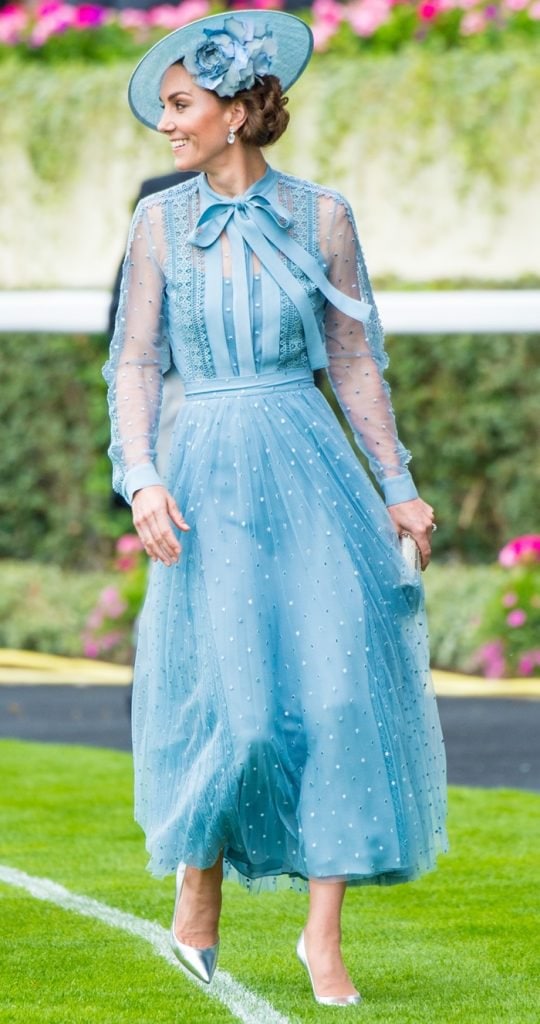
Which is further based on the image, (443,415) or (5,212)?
(5,212)

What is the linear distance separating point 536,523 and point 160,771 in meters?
6.29

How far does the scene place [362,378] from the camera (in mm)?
4520

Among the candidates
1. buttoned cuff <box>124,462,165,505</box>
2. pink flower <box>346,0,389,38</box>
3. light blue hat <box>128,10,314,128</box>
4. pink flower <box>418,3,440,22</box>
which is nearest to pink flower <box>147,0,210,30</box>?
pink flower <box>346,0,389,38</box>

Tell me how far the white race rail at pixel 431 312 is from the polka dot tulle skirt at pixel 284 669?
460 centimetres

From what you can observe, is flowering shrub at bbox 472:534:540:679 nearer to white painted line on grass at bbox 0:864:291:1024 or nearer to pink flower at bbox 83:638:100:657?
pink flower at bbox 83:638:100:657

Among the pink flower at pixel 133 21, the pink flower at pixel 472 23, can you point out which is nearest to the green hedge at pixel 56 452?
the pink flower at pixel 133 21

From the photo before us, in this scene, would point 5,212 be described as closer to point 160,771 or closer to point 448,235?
point 448,235

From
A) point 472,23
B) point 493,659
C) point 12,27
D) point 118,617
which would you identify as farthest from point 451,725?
point 12,27

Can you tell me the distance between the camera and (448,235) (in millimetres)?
11523

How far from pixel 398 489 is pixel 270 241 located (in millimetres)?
566

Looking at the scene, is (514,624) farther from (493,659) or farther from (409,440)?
(409,440)

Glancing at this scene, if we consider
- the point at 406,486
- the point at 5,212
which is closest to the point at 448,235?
the point at 5,212

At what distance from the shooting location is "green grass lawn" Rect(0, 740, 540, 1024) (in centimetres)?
428

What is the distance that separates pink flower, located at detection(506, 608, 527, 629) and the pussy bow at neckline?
5.37 meters
